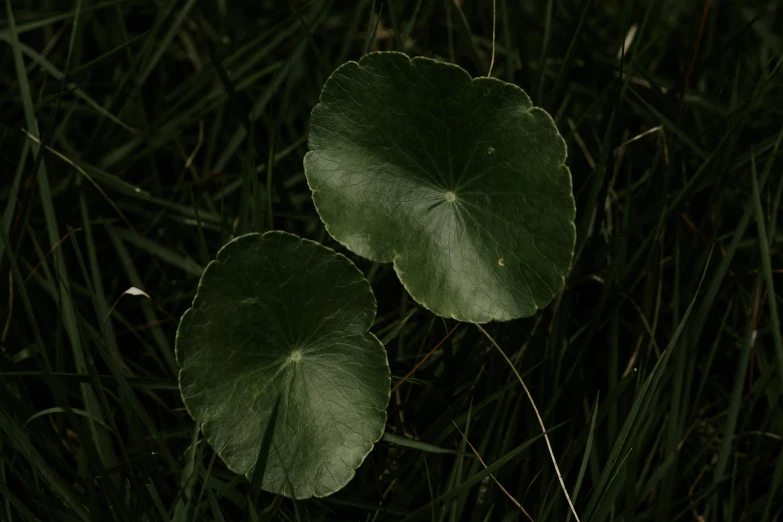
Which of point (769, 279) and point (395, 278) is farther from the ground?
point (769, 279)

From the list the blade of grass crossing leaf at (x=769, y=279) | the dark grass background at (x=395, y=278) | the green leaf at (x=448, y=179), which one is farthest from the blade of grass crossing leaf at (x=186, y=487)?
the blade of grass crossing leaf at (x=769, y=279)

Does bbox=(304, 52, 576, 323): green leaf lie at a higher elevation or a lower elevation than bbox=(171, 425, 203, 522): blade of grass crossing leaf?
higher

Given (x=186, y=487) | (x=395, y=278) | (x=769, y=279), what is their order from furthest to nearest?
(x=395, y=278), (x=769, y=279), (x=186, y=487)

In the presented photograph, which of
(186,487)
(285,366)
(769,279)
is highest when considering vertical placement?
(769,279)

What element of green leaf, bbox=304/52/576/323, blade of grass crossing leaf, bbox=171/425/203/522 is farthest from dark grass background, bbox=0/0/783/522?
green leaf, bbox=304/52/576/323

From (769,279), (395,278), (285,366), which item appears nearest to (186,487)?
(285,366)

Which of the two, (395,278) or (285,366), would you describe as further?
(395,278)

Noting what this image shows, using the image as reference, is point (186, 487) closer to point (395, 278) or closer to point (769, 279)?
point (395, 278)

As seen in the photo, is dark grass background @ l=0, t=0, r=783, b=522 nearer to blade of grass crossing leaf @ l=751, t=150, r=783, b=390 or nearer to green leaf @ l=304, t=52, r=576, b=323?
blade of grass crossing leaf @ l=751, t=150, r=783, b=390
